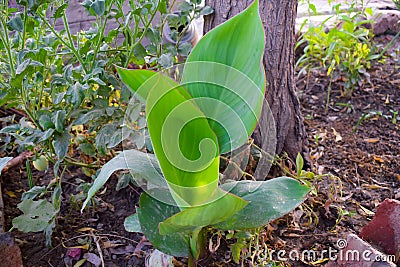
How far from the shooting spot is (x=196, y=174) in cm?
88

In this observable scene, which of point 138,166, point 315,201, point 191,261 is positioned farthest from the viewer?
point 315,201

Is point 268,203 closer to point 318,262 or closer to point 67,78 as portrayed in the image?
point 318,262

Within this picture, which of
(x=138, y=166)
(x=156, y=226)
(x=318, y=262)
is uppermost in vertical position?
(x=138, y=166)

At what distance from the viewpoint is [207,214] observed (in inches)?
33.4

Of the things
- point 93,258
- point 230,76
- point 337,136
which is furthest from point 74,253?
point 337,136

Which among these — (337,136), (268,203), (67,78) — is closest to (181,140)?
(268,203)

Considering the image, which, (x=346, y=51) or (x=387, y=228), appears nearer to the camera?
(x=387, y=228)

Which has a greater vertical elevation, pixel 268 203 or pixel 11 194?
pixel 268 203

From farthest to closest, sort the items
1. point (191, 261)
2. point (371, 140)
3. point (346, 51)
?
point (346, 51) → point (371, 140) → point (191, 261)

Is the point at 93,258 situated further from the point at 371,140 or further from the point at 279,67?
the point at 371,140

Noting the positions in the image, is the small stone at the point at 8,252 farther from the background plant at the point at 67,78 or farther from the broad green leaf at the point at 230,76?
the broad green leaf at the point at 230,76

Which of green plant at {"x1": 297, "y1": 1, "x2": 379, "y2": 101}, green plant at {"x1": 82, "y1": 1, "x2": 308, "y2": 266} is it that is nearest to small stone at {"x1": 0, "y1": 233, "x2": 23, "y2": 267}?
green plant at {"x1": 82, "y1": 1, "x2": 308, "y2": 266}

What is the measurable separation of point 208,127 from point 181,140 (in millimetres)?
55

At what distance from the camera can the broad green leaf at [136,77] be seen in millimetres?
812
